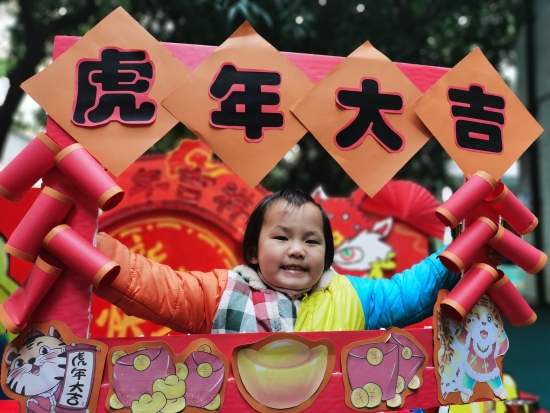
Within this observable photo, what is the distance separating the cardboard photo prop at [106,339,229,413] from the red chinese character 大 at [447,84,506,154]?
0.67m

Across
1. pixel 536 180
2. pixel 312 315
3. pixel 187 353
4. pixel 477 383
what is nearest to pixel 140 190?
pixel 312 315

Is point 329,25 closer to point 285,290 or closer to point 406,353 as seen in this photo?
point 285,290

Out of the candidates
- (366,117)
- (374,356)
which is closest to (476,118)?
(366,117)

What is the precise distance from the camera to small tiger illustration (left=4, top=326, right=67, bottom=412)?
2.98 feet

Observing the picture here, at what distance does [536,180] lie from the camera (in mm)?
6598

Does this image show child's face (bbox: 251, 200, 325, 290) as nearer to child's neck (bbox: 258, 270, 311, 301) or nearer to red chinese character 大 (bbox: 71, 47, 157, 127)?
child's neck (bbox: 258, 270, 311, 301)

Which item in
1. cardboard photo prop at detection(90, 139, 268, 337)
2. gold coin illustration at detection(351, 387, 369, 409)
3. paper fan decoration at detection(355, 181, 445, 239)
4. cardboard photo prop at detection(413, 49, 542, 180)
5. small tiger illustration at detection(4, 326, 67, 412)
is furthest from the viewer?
paper fan decoration at detection(355, 181, 445, 239)

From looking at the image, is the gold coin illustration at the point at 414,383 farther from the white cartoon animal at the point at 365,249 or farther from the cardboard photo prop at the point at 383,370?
the white cartoon animal at the point at 365,249

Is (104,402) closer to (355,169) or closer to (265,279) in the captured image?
(265,279)

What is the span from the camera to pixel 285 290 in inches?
49.7

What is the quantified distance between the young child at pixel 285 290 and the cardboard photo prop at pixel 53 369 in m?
0.18

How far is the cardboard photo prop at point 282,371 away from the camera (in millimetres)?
974

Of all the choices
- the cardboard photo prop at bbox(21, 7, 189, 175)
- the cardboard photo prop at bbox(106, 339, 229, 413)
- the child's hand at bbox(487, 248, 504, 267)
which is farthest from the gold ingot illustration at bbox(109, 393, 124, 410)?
the child's hand at bbox(487, 248, 504, 267)

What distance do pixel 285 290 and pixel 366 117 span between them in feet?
1.45
